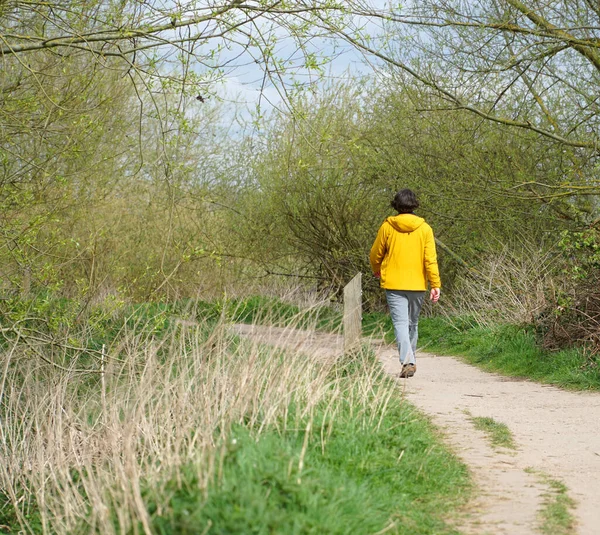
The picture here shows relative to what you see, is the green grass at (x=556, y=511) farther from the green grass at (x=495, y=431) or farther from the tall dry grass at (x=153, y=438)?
the tall dry grass at (x=153, y=438)

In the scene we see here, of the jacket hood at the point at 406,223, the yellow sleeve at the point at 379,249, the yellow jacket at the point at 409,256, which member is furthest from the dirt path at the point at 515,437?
the jacket hood at the point at 406,223

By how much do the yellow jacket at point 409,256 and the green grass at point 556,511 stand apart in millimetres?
4649

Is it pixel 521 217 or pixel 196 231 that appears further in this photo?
pixel 196 231

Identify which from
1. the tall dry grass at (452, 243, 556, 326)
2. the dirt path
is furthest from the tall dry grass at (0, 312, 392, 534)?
the tall dry grass at (452, 243, 556, 326)

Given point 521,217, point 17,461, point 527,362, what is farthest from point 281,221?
point 17,461

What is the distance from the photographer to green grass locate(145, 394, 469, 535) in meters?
3.74

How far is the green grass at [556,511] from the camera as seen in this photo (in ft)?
14.9

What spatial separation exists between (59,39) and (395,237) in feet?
14.1

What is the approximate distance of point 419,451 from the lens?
5941 millimetres

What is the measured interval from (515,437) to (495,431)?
187mm

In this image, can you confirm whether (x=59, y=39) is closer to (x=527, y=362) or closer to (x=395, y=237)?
(x=395, y=237)

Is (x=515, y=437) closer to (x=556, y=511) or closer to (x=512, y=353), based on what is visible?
(x=556, y=511)

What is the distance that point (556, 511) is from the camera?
4.82 m

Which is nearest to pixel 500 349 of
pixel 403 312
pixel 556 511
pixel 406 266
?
pixel 403 312
